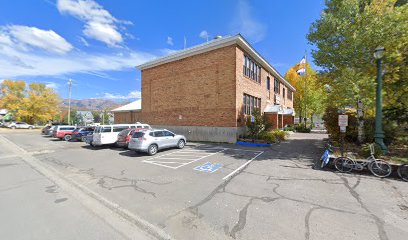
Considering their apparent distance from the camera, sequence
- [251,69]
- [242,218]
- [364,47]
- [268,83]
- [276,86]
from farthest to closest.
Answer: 1. [276,86]
2. [268,83]
3. [251,69]
4. [364,47]
5. [242,218]

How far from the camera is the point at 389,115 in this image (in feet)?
37.1

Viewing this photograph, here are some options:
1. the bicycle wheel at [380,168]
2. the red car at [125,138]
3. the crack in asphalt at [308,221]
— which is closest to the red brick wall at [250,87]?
the red car at [125,138]

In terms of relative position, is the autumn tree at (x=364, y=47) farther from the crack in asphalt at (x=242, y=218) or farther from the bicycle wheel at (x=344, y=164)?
the crack in asphalt at (x=242, y=218)

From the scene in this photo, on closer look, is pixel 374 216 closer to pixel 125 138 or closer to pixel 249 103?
pixel 125 138

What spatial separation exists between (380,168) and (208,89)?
42.8ft

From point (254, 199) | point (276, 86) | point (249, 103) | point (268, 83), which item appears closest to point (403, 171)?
point (254, 199)

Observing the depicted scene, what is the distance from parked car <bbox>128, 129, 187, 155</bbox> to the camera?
1073 cm

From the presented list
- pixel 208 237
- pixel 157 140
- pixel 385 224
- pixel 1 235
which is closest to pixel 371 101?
pixel 385 224

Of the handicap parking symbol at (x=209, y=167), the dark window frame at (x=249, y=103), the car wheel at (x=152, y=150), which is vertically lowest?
the handicap parking symbol at (x=209, y=167)

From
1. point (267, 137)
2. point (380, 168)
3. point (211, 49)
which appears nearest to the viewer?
point (380, 168)

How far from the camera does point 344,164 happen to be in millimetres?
7184

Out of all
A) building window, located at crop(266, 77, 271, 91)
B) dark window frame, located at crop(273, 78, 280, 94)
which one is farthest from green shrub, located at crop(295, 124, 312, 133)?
building window, located at crop(266, 77, 271, 91)

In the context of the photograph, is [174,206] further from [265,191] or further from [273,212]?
[265,191]

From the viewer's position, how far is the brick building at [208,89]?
15883mm
